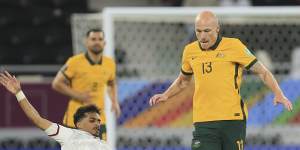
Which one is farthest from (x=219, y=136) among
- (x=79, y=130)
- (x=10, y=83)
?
(x=10, y=83)

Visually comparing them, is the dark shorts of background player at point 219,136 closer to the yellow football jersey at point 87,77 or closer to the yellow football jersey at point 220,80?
the yellow football jersey at point 220,80

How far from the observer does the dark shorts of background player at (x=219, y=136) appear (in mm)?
7109

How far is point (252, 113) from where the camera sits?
37.3 ft

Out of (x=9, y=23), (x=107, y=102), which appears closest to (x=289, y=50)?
(x=107, y=102)

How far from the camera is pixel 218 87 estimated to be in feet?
23.4

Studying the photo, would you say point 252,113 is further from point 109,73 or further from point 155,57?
point 109,73

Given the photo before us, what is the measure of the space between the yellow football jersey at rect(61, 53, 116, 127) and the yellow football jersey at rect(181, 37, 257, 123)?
251 centimetres

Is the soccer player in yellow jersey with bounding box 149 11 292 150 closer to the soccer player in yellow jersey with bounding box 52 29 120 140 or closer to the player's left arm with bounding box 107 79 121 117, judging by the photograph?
the soccer player in yellow jersey with bounding box 52 29 120 140

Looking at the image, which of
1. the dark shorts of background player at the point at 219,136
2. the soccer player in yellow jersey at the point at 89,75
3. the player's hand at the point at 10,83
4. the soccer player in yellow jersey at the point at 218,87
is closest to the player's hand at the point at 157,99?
the soccer player in yellow jersey at the point at 218,87

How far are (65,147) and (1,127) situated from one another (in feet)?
20.1

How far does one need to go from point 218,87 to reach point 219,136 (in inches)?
15.7

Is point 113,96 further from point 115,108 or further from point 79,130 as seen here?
point 79,130

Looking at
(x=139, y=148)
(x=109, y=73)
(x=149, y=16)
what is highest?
(x=149, y=16)

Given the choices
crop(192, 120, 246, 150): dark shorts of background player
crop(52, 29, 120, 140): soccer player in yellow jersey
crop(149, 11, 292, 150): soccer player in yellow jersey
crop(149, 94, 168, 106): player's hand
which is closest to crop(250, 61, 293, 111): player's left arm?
crop(149, 11, 292, 150): soccer player in yellow jersey
